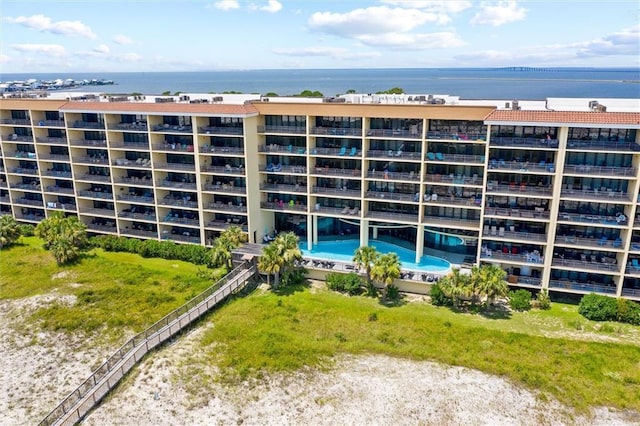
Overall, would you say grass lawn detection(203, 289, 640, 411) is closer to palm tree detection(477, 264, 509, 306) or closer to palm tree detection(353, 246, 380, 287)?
palm tree detection(477, 264, 509, 306)

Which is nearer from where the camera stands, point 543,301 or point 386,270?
point 386,270

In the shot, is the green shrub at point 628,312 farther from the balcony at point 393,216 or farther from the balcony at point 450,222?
the balcony at point 393,216

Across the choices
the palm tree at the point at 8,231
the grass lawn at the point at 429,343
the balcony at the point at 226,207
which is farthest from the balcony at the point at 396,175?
the palm tree at the point at 8,231

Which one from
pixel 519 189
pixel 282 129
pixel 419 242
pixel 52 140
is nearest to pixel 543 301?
pixel 519 189

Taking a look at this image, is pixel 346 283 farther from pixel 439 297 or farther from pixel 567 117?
pixel 567 117

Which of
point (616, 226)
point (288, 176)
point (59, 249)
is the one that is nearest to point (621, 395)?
point (616, 226)

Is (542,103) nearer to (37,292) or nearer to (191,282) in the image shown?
(191,282)
